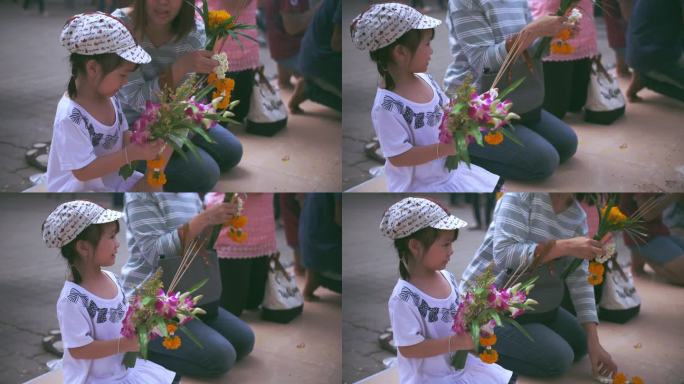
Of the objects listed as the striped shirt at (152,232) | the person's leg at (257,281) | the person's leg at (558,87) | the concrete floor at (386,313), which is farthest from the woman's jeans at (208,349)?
the person's leg at (558,87)

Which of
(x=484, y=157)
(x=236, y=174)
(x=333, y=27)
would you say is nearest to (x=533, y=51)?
(x=484, y=157)

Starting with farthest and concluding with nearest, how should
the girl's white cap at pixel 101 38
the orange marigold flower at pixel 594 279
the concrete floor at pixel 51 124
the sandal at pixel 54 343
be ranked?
the orange marigold flower at pixel 594 279
the sandal at pixel 54 343
the concrete floor at pixel 51 124
the girl's white cap at pixel 101 38

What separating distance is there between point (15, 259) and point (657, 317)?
7.65 feet

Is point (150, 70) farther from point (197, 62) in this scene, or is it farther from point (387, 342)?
point (387, 342)

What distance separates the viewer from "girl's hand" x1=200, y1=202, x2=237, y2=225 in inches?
182

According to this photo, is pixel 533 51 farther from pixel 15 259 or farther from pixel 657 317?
pixel 15 259

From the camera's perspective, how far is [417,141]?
444 centimetres

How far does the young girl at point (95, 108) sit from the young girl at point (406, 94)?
0.75 metres

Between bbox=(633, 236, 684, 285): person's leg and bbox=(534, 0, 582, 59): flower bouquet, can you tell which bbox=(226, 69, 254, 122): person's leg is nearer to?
bbox=(534, 0, 582, 59): flower bouquet

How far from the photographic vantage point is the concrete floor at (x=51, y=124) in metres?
4.52

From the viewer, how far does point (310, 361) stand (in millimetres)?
4758

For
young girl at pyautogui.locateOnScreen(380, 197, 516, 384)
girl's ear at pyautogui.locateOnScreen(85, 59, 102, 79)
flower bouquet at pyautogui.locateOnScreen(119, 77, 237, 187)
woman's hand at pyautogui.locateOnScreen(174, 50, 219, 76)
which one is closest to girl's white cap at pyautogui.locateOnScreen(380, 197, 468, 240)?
young girl at pyautogui.locateOnScreen(380, 197, 516, 384)

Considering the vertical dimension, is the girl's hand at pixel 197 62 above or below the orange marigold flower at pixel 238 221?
above

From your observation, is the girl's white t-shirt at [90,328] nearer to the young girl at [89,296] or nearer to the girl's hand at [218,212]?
the young girl at [89,296]
